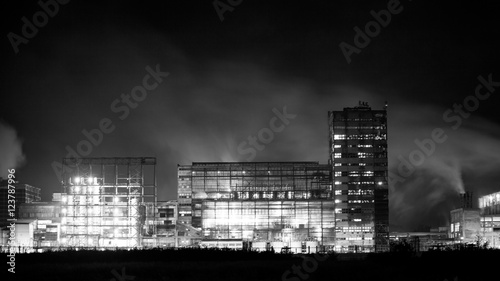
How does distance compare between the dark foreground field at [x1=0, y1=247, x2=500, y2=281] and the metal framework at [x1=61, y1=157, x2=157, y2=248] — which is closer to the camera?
the dark foreground field at [x1=0, y1=247, x2=500, y2=281]

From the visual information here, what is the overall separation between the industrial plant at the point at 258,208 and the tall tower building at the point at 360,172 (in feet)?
0.70

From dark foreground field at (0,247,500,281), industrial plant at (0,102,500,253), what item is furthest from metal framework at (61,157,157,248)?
dark foreground field at (0,247,500,281)

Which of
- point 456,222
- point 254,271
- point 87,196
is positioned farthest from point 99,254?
point 456,222

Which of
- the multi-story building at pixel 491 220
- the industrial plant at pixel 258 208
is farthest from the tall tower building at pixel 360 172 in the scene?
the multi-story building at pixel 491 220

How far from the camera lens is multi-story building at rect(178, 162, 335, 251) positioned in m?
155

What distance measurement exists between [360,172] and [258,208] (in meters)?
23.6

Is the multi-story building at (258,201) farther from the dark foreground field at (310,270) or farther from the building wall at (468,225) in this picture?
the dark foreground field at (310,270)

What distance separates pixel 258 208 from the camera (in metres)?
157

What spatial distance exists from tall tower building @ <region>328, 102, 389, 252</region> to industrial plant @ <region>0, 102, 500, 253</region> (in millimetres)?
212

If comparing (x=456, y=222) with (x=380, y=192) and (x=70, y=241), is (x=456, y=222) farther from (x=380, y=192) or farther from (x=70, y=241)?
(x=70, y=241)

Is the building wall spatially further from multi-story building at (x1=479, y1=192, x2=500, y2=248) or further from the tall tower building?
the tall tower building

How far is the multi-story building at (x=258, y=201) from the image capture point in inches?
6088

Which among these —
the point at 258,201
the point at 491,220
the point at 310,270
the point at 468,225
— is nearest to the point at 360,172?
the point at 258,201

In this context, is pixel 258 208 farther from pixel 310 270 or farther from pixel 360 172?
pixel 310 270
